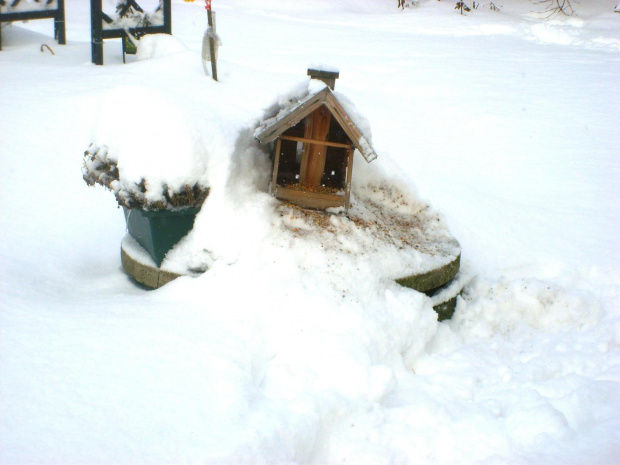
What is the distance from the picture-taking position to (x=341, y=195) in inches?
122

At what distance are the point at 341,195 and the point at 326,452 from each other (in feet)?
4.71

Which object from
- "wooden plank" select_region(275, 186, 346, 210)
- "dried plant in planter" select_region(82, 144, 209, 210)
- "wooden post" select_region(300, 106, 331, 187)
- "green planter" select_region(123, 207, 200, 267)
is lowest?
"green planter" select_region(123, 207, 200, 267)

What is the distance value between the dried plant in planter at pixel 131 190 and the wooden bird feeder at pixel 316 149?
0.44m

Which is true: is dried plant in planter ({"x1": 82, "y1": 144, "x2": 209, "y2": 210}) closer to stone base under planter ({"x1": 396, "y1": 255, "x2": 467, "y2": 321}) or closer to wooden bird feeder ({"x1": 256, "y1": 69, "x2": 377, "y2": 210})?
wooden bird feeder ({"x1": 256, "y1": 69, "x2": 377, "y2": 210})

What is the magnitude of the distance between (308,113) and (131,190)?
3.14 feet

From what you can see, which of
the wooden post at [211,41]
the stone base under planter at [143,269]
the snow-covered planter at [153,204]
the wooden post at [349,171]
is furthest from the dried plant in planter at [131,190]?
the wooden post at [211,41]

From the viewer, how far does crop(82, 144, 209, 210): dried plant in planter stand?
2.73 meters

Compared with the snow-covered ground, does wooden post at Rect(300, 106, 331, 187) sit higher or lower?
higher

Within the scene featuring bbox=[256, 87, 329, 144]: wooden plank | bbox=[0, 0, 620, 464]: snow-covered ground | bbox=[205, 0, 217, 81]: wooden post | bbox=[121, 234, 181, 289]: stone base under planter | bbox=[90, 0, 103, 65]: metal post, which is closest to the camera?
bbox=[0, 0, 620, 464]: snow-covered ground

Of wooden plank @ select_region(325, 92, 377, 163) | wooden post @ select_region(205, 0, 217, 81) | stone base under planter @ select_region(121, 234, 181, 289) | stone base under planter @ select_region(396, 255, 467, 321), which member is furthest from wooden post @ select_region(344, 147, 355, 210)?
wooden post @ select_region(205, 0, 217, 81)

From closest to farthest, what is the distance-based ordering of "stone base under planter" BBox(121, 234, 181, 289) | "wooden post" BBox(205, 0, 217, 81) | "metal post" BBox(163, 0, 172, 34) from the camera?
"stone base under planter" BBox(121, 234, 181, 289) < "wooden post" BBox(205, 0, 217, 81) < "metal post" BBox(163, 0, 172, 34)

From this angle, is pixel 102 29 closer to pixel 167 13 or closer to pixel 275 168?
pixel 167 13

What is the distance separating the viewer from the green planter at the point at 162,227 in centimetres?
280

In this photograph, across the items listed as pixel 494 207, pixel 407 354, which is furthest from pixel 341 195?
pixel 494 207
